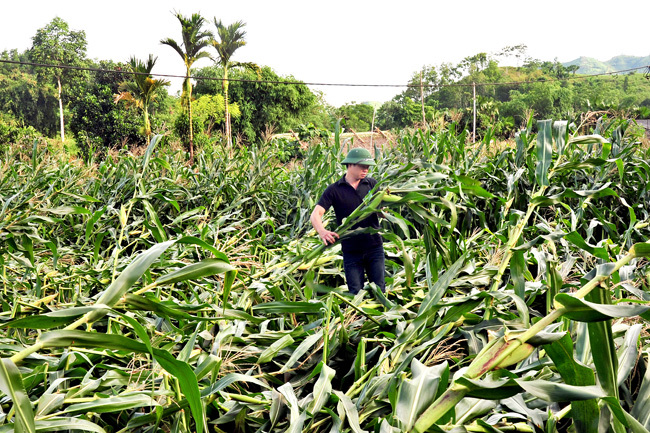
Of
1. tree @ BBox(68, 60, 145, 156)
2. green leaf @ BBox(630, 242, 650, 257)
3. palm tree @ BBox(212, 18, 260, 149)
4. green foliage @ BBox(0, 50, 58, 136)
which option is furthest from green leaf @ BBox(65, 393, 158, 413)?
green foliage @ BBox(0, 50, 58, 136)

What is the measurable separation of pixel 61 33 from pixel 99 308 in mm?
55476

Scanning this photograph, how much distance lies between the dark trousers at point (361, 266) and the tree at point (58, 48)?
44436mm

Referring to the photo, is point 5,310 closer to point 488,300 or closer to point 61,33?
point 488,300

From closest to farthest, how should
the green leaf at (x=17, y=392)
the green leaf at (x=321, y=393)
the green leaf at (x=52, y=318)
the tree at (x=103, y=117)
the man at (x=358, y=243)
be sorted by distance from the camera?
the green leaf at (x=17, y=392)
the green leaf at (x=52, y=318)
the green leaf at (x=321, y=393)
the man at (x=358, y=243)
the tree at (x=103, y=117)

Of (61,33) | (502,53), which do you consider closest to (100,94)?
(61,33)

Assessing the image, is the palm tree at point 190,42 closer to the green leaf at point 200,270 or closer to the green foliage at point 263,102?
the green foliage at point 263,102

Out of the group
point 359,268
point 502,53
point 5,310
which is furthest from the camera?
point 502,53

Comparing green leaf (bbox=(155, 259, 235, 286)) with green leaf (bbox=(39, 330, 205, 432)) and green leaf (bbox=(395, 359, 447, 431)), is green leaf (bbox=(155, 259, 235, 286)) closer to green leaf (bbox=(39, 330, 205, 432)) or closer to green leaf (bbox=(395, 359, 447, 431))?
green leaf (bbox=(39, 330, 205, 432))

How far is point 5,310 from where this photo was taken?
7.80ft

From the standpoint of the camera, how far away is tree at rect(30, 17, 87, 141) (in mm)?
41306

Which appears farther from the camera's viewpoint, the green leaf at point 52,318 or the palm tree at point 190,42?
the palm tree at point 190,42

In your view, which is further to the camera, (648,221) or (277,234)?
(277,234)

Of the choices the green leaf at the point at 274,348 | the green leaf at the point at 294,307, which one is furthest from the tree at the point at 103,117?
the green leaf at the point at 274,348

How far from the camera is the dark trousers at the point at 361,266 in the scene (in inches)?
124
